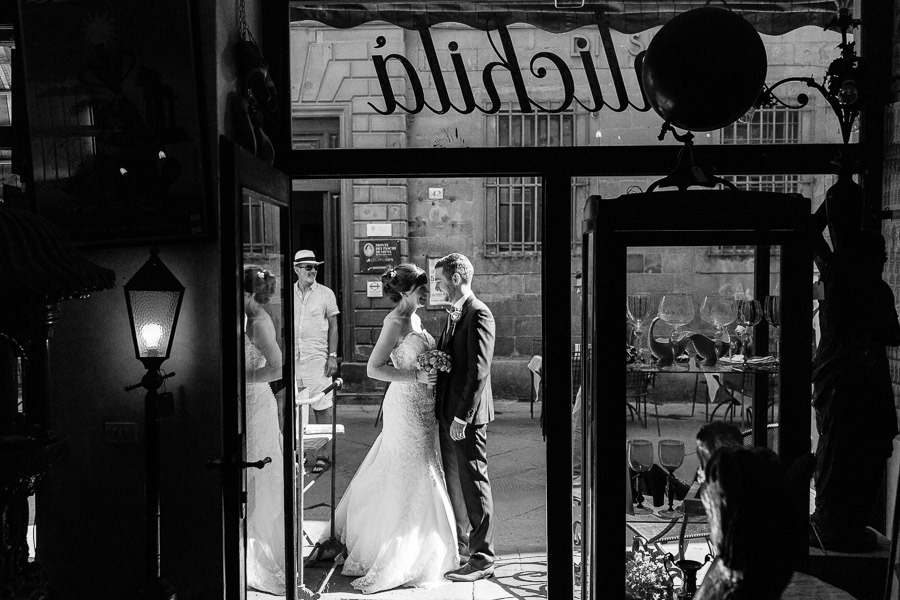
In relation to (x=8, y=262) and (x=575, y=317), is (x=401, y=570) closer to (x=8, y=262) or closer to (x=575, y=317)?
(x=575, y=317)

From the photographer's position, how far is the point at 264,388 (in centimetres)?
305

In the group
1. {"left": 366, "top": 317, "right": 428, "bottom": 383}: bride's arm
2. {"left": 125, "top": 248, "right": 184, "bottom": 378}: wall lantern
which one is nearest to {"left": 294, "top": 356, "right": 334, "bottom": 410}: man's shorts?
{"left": 366, "top": 317, "right": 428, "bottom": 383}: bride's arm

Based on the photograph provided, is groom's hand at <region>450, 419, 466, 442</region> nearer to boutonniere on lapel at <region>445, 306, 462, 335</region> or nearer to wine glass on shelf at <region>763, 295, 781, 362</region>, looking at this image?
boutonniere on lapel at <region>445, 306, 462, 335</region>

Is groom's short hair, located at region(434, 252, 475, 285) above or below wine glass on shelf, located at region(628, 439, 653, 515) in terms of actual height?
above

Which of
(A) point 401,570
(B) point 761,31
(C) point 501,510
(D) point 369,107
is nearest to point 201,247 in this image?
(D) point 369,107

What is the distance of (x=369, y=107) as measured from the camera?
3467 millimetres

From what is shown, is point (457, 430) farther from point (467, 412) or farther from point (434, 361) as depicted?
point (434, 361)

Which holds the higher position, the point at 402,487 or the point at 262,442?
the point at 262,442

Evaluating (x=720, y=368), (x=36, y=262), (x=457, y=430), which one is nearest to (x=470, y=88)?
(x=720, y=368)

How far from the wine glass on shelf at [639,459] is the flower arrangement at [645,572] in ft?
0.34

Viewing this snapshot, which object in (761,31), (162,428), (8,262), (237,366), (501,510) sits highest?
(761,31)

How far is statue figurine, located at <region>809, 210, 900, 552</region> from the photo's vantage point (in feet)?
9.01

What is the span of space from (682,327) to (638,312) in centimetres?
25

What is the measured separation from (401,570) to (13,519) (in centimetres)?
274
